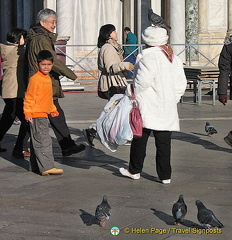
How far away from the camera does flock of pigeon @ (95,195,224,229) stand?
5.61 meters

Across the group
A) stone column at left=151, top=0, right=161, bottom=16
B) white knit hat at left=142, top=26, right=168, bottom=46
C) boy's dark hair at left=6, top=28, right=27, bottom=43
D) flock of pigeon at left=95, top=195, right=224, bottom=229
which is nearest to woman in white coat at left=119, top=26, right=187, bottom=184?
white knit hat at left=142, top=26, right=168, bottom=46

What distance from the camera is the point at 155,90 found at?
758 cm

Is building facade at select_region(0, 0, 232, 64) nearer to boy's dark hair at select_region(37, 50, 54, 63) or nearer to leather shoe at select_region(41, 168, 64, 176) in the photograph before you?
boy's dark hair at select_region(37, 50, 54, 63)

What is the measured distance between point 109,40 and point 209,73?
6.13 metres

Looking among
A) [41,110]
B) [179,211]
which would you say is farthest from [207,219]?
[41,110]

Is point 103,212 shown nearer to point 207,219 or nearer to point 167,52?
point 207,219

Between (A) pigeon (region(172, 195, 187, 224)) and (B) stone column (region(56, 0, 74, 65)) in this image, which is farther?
(B) stone column (region(56, 0, 74, 65))

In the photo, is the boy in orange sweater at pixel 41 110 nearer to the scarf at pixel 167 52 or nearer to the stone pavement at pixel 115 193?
the stone pavement at pixel 115 193

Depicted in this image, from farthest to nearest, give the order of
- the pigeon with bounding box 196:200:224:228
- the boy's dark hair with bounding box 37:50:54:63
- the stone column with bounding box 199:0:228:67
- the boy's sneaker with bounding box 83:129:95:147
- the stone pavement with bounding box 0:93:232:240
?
the stone column with bounding box 199:0:228:67 < the boy's sneaker with bounding box 83:129:95:147 < the boy's dark hair with bounding box 37:50:54:63 < the stone pavement with bounding box 0:93:232:240 < the pigeon with bounding box 196:200:224:228

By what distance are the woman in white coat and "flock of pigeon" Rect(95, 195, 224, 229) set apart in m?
1.74

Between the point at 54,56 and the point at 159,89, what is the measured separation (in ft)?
5.00

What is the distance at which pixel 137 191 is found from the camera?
7352 millimetres

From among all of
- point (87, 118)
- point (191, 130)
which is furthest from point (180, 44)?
point (191, 130)

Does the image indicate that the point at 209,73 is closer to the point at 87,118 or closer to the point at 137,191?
the point at 87,118
